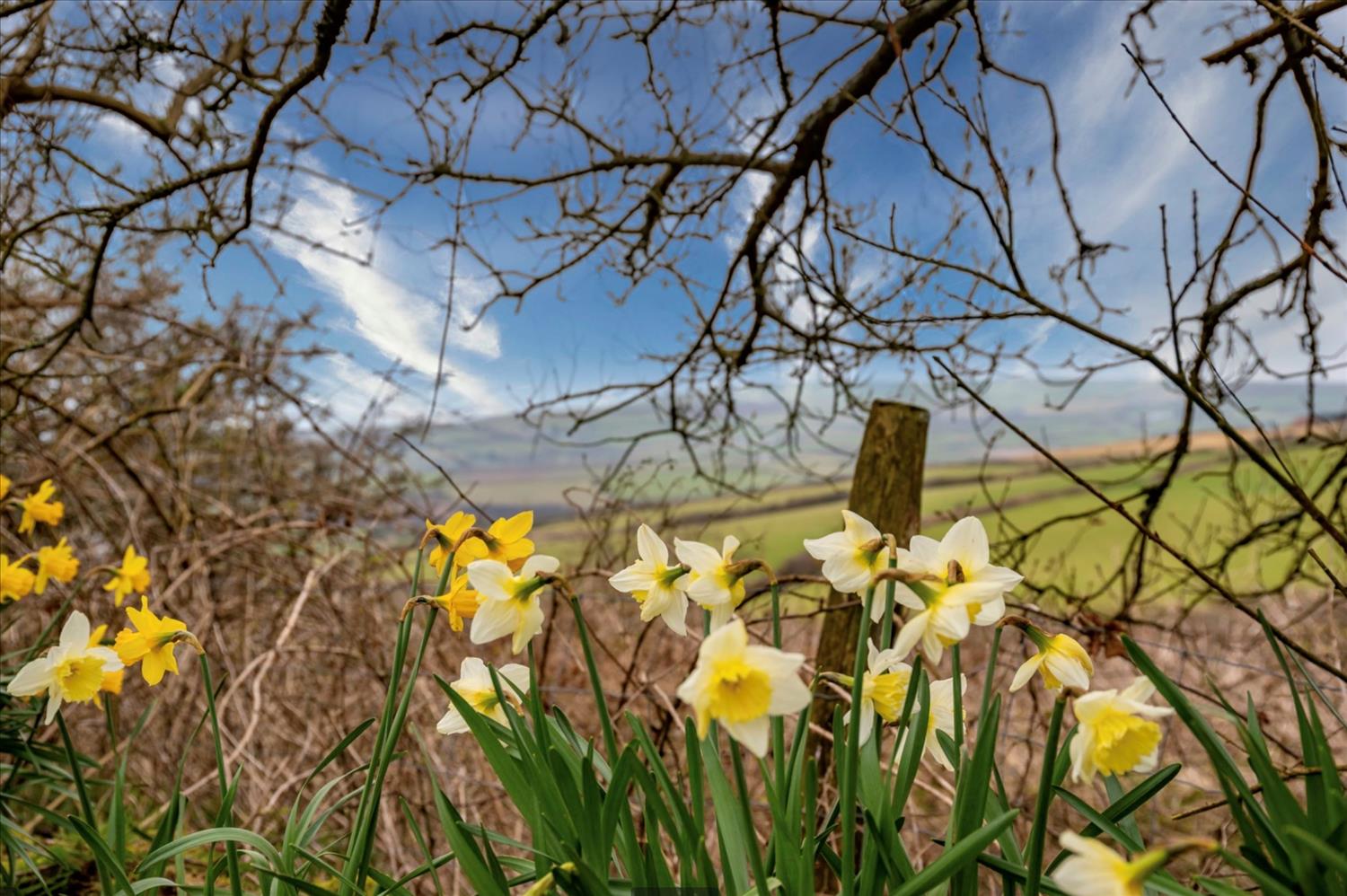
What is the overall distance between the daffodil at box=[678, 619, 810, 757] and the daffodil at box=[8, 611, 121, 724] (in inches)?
34.0

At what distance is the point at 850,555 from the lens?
760 millimetres

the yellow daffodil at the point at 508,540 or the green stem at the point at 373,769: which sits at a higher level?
the yellow daffodil at the point at 508,540

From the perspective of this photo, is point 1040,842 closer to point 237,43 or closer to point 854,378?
point 854,378

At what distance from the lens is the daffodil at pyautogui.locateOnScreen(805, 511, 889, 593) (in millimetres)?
750

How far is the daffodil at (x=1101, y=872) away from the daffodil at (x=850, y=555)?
0.30 m

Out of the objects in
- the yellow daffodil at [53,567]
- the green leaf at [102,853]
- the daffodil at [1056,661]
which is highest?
the daffodil at [1056,661]

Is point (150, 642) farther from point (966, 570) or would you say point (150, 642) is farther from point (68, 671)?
point (966, 570)

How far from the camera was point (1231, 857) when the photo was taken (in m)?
0.56

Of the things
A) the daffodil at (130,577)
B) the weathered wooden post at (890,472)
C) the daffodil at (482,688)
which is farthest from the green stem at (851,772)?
the daffodil at (130,577)

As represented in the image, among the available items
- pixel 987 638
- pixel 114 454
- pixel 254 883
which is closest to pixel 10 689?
pixel 254 883

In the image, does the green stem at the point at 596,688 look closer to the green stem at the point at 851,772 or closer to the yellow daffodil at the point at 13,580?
the green stem at the point at 851,772

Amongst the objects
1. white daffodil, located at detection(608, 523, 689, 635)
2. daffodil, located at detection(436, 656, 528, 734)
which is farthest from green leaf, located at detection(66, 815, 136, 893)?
white daffodil, located at detection(608, 523, 689, 635)

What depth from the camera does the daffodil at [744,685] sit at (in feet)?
1.84

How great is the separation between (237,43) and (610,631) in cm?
291
